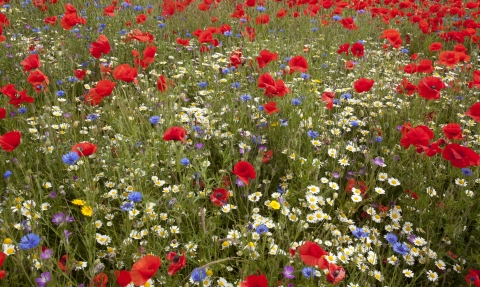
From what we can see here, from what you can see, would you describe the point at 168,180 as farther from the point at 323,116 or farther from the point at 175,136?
the point at 323,116

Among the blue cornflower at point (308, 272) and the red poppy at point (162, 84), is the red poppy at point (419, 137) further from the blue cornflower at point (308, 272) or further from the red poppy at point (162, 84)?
the red poppy at point (162, 84)

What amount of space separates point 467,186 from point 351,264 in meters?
1.05

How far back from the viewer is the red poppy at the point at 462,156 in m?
2.04

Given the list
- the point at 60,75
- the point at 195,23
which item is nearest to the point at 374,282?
the point at 60,75

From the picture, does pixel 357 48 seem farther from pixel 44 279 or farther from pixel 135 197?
pixel 44 279

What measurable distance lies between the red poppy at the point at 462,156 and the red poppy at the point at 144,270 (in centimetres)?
155

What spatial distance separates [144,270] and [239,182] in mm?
958

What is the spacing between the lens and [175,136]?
2.04m

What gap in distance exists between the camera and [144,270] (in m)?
1.45

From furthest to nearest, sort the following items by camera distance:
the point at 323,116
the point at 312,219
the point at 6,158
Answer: the point at 323,116 < the point at 6,158 < the point at 312,219

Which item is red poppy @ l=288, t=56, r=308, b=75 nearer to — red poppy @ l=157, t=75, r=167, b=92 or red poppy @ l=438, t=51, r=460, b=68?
red poppy @ l=157, t=75, r=167, b=92

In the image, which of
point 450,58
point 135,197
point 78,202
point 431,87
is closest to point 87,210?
point 78,202

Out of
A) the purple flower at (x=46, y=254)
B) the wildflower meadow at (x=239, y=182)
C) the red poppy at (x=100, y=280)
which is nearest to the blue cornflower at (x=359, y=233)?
the wildflower meadow at (x=239, y=182)

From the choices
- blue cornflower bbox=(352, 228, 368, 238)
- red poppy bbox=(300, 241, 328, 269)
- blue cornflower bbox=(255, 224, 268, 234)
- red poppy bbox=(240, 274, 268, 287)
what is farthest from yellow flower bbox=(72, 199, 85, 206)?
blue cornflower bbox=(352, 228, 368, 238)
